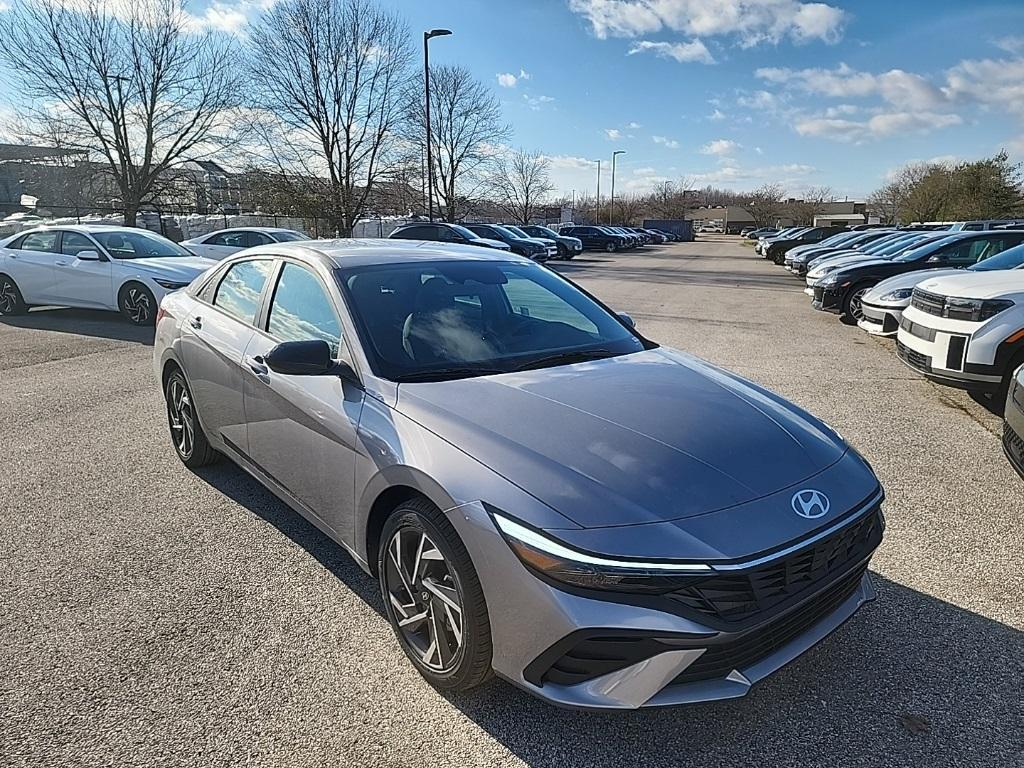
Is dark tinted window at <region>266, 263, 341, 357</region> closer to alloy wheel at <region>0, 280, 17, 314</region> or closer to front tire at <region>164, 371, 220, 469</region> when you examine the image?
front tire at <region>164, 371, 220, 469</region>

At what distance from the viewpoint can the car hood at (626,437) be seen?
2.04 metres

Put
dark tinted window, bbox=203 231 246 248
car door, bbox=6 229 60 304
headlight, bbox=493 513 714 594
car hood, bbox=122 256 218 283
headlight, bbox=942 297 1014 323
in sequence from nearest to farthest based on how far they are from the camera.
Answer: headlight, bbox=493 513 714 594, headlight, bbox=942 297 1014 323, car hood, bbox=122 256 218 283, car door, bbox=6 229 60 304, dark tinted window, bbox=203 231 246 248

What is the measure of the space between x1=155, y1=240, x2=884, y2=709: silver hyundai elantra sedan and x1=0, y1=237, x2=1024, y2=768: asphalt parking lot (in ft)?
1.00

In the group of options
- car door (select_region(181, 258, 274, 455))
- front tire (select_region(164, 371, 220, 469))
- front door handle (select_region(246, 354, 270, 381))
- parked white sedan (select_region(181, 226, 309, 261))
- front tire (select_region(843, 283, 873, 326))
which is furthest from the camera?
parked white sedan (select_region(181, 226, 309, 261))

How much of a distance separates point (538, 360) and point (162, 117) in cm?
3138

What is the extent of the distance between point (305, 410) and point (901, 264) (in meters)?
11.2

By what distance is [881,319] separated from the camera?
8.80 meters

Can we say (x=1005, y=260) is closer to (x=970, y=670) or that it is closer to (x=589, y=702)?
(x=970, y=670)

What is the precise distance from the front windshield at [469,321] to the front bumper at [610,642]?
91cm

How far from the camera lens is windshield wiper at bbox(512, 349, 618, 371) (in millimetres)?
2959

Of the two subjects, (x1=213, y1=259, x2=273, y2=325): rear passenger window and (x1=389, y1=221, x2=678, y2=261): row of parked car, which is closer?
(x1=213, y1=259, x2=273, y2=325): rear passenger window

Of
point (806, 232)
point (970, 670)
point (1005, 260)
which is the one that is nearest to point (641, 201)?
point (806, 232)

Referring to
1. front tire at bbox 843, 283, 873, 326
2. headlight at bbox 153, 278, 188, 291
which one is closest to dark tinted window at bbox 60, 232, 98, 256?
headlight at bbox 153, 278, 188, 291

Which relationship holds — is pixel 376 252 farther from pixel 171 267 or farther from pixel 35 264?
pixel 35 264
